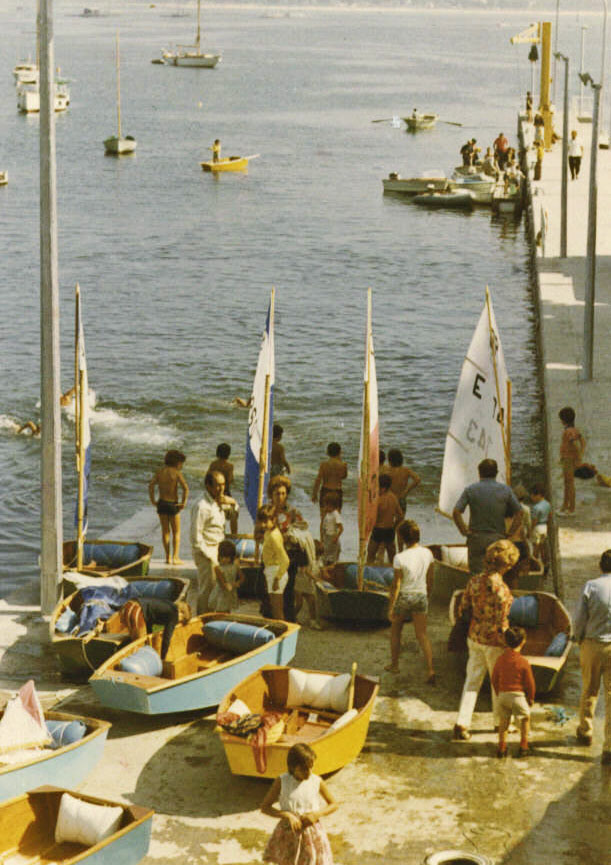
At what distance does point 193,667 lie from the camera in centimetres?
1462

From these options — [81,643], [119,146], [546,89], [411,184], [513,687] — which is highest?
[546,89]

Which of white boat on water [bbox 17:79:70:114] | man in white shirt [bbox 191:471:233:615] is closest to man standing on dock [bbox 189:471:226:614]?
man in white shirt [bbox 191:471:233:615]

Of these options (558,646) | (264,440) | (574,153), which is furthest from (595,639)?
(574,153)

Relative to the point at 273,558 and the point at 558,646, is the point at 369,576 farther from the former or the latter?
the point at 558,646

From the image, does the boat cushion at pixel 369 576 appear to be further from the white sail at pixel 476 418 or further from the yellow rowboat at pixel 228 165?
the yellow rowboat at pixel 228 165

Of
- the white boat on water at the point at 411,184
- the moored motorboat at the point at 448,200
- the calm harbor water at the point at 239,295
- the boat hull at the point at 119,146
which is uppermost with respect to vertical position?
the boat hull at the point at 119,146

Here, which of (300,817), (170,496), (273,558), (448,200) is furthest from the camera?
(448,200)

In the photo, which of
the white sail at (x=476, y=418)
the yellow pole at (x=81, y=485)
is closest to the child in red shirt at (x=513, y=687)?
the white sail at (x=476, y=418)

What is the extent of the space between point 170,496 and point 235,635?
4256 millimetres

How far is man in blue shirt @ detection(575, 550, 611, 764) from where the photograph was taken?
1227cm

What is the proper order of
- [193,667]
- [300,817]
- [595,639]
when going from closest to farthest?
[300,817]
[595,639]
[193,667]

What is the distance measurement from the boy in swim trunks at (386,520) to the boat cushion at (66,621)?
4.06m

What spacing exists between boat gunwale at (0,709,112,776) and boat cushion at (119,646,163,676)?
697 mm

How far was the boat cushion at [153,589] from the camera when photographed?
52.9 ft
